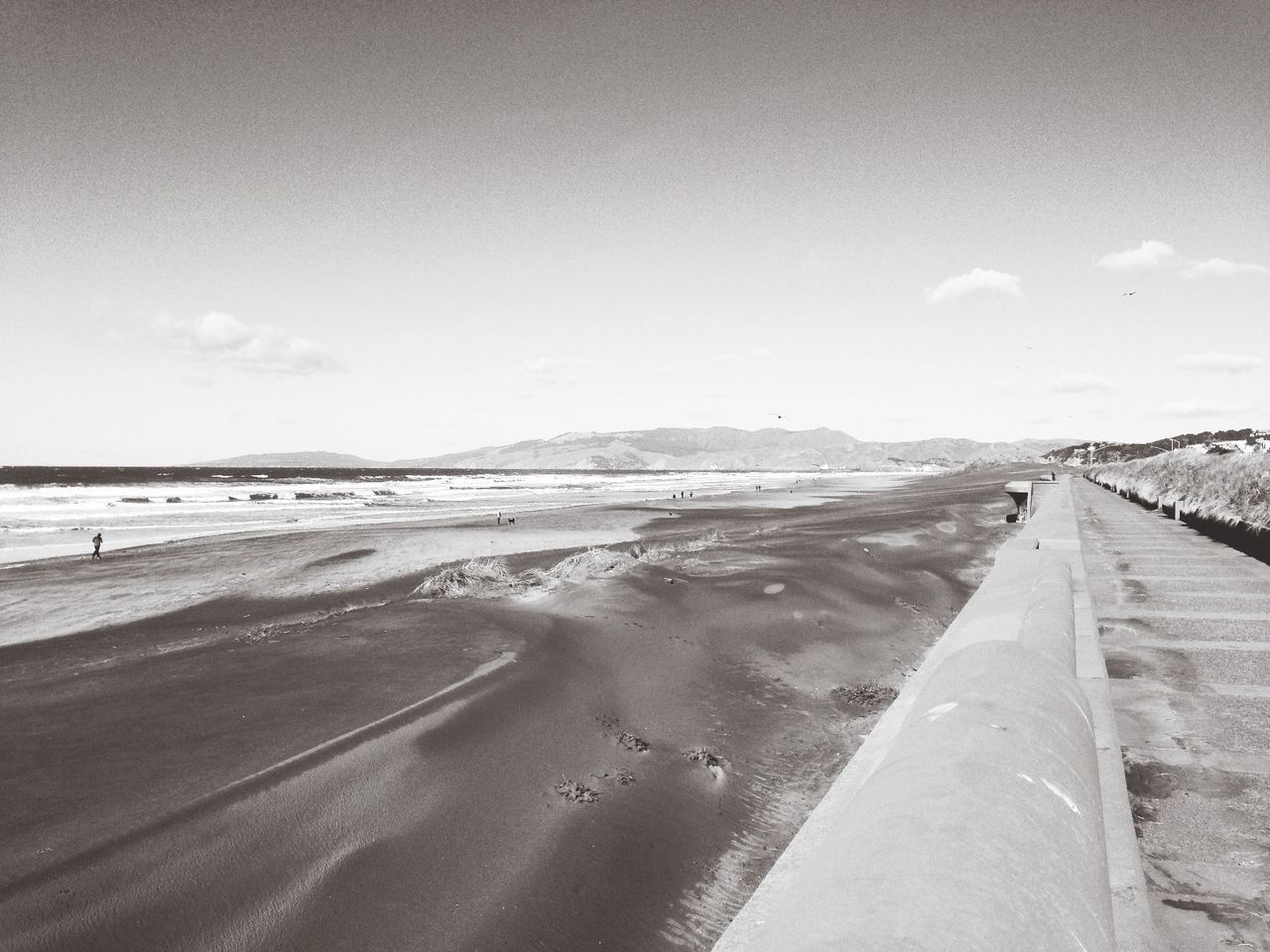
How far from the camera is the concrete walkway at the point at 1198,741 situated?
2.47 m

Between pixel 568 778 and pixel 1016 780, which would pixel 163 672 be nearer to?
pixel 568 778

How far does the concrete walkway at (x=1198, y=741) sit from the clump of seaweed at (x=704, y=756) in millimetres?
2441

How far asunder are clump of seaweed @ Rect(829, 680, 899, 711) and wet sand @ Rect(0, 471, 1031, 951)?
74 mm

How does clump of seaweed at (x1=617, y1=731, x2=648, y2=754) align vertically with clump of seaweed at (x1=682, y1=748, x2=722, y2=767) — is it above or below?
above

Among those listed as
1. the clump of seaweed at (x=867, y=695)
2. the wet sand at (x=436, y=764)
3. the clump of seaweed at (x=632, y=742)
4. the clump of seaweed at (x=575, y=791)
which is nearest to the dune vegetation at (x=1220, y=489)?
the wet sand at (x=436, y=764)

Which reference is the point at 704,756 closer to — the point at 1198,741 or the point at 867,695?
the point at 867,695

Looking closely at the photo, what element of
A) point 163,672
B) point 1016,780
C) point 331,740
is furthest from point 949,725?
point 163,672

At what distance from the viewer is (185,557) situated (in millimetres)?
17766

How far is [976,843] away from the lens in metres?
1.29

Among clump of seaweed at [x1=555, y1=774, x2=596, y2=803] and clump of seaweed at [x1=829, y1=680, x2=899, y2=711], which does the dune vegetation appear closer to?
clump of seaweed at [x1=829, y1=680, x2=899, y2=711]

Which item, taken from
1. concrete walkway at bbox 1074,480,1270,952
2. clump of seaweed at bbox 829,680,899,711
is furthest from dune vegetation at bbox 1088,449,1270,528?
clump of seaweed at bbox 829,680,899,711

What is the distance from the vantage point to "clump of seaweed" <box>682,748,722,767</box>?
4812mm

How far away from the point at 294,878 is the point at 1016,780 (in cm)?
319

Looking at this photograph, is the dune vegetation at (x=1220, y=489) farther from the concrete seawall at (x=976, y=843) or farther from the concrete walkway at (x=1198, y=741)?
the concrete seawall at (x=976, y=843)
